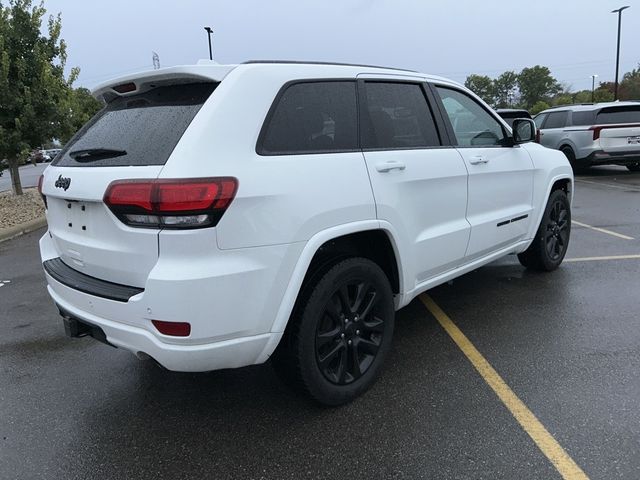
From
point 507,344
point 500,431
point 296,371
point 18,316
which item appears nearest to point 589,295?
point 507,344

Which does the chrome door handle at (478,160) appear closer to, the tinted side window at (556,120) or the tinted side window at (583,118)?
the tinted side window at (583,118)

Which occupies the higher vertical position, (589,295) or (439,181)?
(439,181)

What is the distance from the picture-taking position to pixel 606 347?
11.8 feet

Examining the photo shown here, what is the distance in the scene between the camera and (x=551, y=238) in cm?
521

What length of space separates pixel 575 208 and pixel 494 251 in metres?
6.01

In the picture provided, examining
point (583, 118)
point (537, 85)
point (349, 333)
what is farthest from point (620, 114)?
point (537, 85)

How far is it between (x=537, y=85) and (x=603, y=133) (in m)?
80.0

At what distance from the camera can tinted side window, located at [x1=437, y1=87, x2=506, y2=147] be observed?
388 centimetres

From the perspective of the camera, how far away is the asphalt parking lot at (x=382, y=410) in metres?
2.50

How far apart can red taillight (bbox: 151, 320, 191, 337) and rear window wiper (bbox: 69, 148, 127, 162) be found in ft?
2.87

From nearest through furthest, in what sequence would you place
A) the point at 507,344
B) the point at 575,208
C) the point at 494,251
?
the point at 507,344 → the point at 494,251 → the point at 575,208

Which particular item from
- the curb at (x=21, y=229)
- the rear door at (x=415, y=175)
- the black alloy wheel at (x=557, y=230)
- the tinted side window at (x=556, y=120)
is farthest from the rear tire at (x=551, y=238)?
the tinted side window at (x=556, y=120)

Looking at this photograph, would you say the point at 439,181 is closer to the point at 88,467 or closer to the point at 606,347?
the point at 606,347

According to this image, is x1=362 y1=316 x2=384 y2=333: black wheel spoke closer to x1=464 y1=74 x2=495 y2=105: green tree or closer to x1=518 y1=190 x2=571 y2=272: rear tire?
x1=518 y1=190 x2=571 y2=272: rear tire
